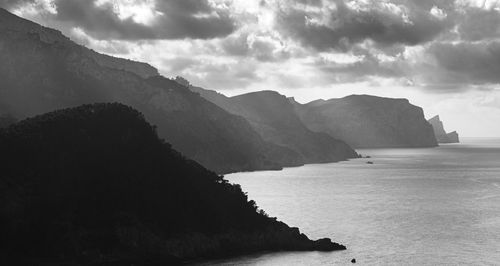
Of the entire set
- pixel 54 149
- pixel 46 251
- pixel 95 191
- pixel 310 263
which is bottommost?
pixel 310 263

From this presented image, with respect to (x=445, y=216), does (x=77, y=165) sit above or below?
above

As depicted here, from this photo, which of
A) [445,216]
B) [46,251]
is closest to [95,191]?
[46,251]

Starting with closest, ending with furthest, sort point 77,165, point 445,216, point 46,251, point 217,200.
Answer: point 46,251 → point 77,165 → point 217,200 → point 445,216

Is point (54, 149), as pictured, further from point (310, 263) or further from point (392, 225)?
point (392, 225)

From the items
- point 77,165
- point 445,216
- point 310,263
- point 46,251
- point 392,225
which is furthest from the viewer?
point 445,216

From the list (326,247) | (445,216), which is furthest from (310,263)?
(445,216)

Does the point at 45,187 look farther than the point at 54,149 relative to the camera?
No
